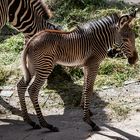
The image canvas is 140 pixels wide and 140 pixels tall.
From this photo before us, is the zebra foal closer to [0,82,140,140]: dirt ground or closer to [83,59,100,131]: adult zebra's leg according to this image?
[83,59,100,131]: adult zebra's leg

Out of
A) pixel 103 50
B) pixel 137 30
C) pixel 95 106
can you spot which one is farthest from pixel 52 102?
pixel 137 30

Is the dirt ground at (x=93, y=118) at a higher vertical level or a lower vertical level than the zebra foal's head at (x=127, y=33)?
lower

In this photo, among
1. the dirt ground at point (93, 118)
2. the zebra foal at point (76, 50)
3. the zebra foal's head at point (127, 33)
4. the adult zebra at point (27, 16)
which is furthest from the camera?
the adult zebra at point (27, 16)

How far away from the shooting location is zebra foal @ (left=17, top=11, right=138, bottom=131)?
24.5 feet

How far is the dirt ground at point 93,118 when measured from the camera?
24.1 ft

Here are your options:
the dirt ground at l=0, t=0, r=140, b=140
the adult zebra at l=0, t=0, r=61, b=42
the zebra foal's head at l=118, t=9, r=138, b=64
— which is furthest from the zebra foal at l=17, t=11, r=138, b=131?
the adult zebra at l=0, t=0, r=61, b=42

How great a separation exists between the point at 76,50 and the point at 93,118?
4.08ft

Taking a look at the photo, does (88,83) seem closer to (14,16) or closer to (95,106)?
(95,106)

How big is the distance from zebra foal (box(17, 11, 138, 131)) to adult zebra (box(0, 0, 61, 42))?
1367 mm

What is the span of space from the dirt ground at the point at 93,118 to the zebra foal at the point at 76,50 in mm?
212

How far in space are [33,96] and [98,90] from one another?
1915mm

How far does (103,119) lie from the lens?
7980 millimetres

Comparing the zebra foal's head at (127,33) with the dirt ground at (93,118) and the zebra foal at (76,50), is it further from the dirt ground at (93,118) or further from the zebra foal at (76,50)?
the dirt ground at (93,118)

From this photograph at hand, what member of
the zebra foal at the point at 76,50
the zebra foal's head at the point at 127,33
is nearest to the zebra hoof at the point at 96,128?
the zebra foal at the point at 76,50
